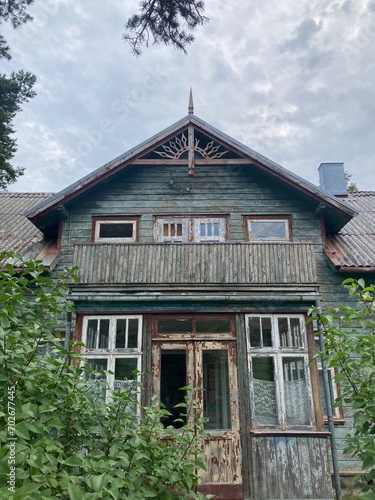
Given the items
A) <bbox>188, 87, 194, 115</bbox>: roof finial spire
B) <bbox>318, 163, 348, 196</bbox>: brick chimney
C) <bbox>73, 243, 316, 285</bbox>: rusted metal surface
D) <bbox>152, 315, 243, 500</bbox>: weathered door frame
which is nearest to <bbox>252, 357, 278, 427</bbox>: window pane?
<bbox>152, 315, 243, 500</bbox>: weathered door frame

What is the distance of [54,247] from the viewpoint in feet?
32.1

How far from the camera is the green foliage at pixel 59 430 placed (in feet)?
7.44

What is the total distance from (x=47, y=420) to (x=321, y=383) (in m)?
7.00

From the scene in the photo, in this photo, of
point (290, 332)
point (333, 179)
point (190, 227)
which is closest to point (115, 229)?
point (190, 227)

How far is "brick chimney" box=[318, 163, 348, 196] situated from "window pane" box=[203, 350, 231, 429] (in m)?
7.74

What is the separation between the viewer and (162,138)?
9.87 metres

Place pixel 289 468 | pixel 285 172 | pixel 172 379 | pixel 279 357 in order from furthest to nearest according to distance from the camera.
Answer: pixel 285 172, pixel 172 379, pixel 279 357, pixel 289 468

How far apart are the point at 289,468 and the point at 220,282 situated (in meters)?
3.32

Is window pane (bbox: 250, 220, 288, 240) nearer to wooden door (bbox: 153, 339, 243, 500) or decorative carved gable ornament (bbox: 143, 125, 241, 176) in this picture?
decorative carved gable ornament (bbox: 143, 125, 241, 176)

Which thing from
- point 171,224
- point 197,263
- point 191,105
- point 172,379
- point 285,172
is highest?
point 191,105

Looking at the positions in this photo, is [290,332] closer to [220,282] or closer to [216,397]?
[220,282]

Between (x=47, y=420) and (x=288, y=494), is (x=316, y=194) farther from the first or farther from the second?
(x=47, y=420)

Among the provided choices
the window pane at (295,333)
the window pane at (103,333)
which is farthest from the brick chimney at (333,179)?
the window pane at (103,333)

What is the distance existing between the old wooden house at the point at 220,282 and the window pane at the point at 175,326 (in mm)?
27
